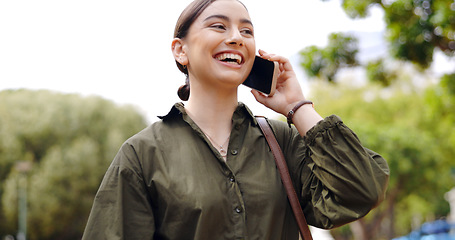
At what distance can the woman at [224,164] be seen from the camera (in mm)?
1976

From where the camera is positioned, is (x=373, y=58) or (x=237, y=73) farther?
(x=373, y=58)

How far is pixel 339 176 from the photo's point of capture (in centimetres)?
199

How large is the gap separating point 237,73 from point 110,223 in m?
0.83

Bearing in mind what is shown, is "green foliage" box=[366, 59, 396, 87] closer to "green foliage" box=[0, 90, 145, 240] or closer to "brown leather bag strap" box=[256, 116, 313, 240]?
"brown leather bag strap" box=[256, 116, 313, 240]

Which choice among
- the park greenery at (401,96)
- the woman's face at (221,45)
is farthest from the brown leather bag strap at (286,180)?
the park greenery at (401,96)

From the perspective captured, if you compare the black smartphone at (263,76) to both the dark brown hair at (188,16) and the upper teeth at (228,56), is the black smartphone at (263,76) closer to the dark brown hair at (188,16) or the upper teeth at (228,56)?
the upper teeth at (228,56)

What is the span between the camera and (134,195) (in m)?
2.01

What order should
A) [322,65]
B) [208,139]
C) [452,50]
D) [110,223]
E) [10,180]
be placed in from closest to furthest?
1. [110,223]
2. [208,139]
3. [452,50]
4. [322,65]
5. [10,180]

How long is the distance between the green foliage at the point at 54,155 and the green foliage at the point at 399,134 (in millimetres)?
13453

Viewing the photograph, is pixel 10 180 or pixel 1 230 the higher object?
pixel 10 180

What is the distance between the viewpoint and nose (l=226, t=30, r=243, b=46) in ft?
7.16

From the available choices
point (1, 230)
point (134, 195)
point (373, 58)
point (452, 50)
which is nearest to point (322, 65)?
point (373, 58)

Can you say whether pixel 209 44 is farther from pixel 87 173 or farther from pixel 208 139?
pixel 87 173

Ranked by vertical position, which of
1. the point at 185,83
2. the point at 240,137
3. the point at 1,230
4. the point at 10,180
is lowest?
the point at 1,230
